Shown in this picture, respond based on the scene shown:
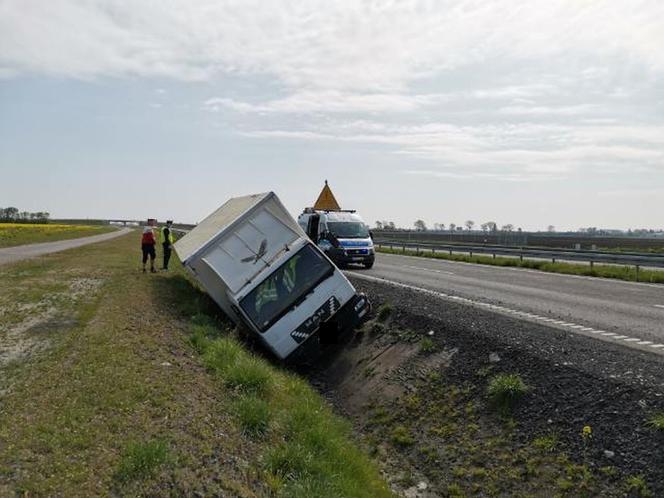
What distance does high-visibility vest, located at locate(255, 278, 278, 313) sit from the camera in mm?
10927

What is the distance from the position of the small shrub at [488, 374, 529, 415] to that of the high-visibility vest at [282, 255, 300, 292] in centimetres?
456

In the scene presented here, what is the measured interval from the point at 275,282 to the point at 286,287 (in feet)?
0.73

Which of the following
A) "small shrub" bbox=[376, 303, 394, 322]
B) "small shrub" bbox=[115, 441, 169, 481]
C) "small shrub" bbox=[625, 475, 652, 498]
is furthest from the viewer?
"small shrub" bbox=[376, 303, 394, 322]

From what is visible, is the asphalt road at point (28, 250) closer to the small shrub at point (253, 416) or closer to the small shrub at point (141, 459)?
the small shrub at point (253, 416)

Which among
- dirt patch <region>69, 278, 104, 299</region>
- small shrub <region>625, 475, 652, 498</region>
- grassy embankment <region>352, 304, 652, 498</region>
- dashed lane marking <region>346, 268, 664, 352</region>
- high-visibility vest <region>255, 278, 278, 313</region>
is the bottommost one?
grassy embankment <region>352, 304, 652, 498</region>

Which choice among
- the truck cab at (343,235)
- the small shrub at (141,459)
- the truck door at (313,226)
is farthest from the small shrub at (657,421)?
the truck door at (313,226)

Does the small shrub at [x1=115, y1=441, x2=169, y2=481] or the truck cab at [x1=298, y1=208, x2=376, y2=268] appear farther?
the truck cab at [x1=298, y1=208, x2=376, y2=268]

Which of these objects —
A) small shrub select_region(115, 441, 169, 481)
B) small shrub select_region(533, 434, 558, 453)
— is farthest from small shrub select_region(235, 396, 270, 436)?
small shrub select_region(533, 434, 558, 453)

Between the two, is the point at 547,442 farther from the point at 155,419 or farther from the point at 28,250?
the point at 28,250

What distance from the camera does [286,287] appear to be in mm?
11203

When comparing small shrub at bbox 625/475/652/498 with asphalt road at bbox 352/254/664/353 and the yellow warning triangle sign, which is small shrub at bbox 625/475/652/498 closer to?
asphalt road at bbox 352/254/664/353

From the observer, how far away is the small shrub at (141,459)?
4902 mm

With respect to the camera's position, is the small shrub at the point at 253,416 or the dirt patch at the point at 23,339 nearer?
the small shrub at the point at 253,416

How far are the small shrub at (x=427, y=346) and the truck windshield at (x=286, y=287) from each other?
7.53ft
